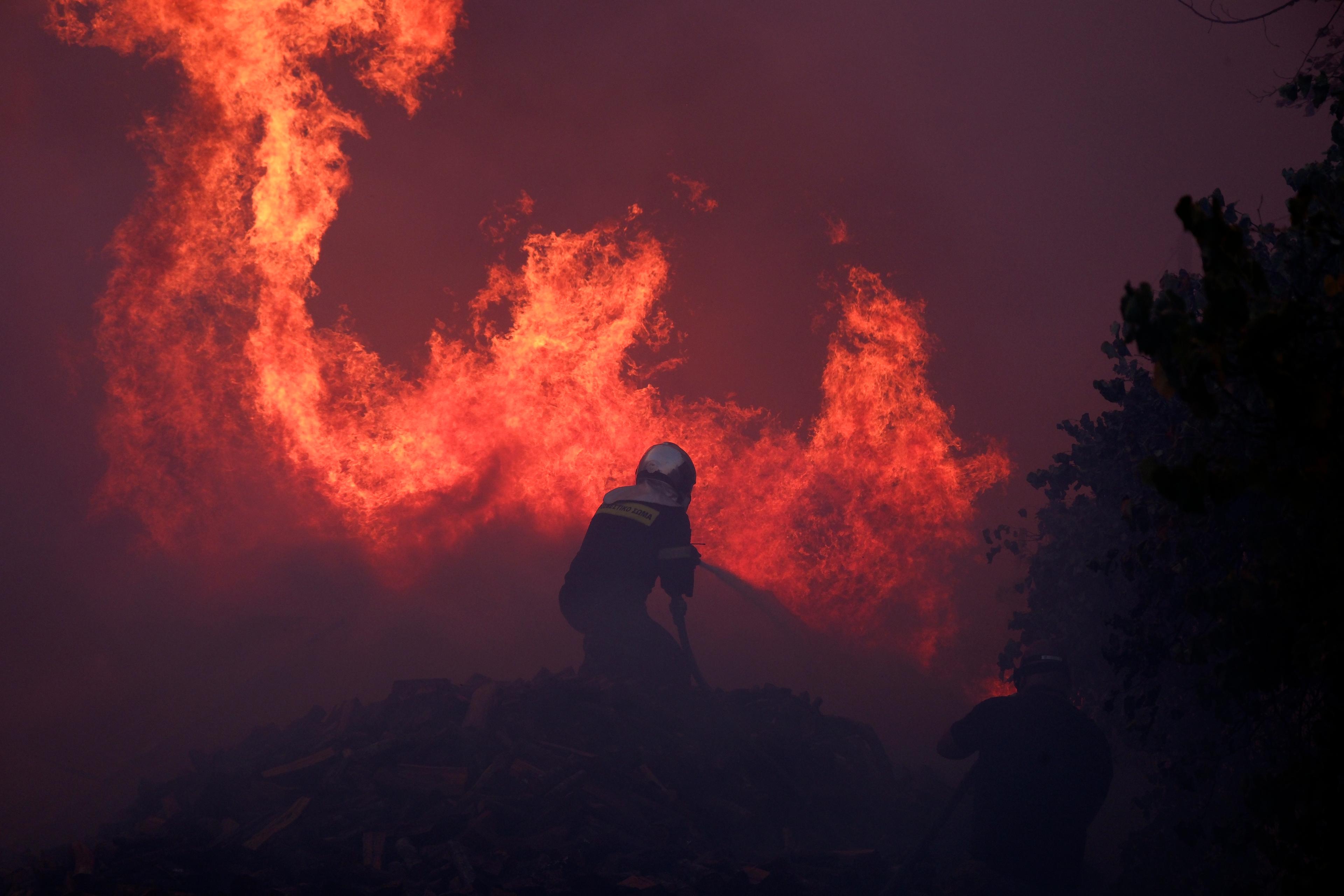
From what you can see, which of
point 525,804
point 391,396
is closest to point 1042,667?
point 525,804

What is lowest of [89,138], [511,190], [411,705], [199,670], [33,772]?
[411,705]

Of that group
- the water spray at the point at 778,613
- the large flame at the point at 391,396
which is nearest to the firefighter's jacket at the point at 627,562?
the water spray at the point at 778,613

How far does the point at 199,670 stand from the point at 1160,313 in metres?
15.5

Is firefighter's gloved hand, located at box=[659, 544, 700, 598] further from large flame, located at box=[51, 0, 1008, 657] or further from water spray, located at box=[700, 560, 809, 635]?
large flame, located at box=[51, 0, 1008, 657]

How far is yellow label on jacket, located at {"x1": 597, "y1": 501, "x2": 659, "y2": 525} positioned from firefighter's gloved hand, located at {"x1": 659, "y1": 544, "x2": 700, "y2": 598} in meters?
0.45

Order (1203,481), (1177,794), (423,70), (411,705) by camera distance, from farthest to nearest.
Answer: (423,70), (411,705), (1177,794), (1203,481)

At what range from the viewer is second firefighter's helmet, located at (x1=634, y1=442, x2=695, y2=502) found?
10.4 m

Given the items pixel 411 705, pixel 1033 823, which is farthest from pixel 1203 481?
pixel 411 705

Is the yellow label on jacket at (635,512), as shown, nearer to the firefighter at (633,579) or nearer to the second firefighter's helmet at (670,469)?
the firefighter at (633,579)

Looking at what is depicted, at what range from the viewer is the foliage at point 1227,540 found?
255 cm

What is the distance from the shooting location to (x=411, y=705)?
970 centimetres

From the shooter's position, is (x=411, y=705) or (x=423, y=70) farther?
(x=423, y=70)

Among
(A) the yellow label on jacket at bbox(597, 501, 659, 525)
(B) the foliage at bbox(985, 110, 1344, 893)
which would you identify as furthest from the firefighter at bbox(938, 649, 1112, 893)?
(A) the yellow label on jacket at bbox(597, 501, 659, 525)

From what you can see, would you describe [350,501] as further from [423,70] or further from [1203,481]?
[1203,481]
